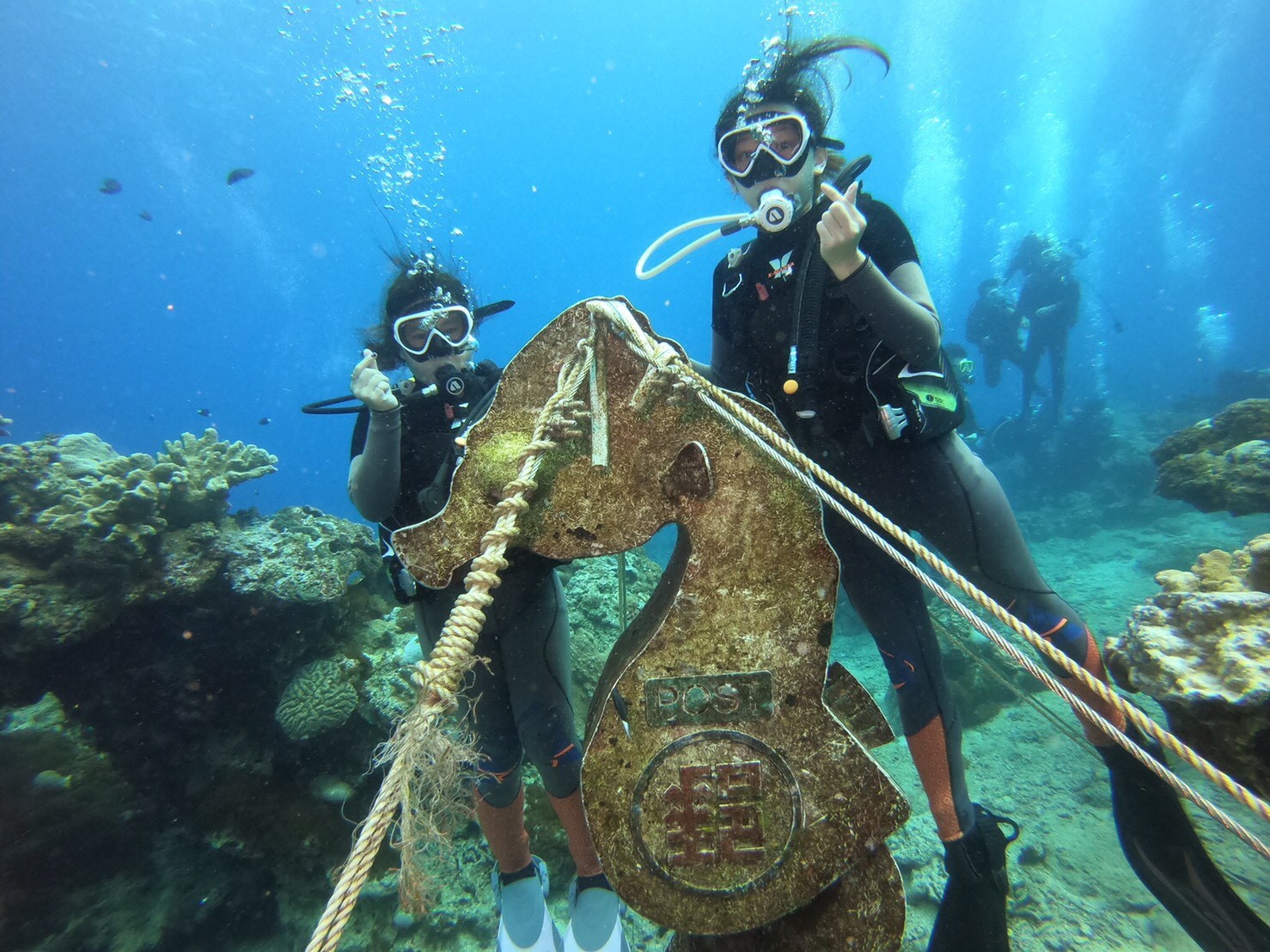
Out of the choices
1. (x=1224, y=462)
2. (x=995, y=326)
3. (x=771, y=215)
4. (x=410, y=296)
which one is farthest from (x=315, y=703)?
(x=995, y=326)

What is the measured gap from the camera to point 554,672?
121 inches

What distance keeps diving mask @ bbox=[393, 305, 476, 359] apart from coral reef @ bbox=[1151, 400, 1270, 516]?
961 cm

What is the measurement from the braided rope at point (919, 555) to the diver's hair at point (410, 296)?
8.04 ft

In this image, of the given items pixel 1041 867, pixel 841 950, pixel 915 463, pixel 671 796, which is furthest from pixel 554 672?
pixel 1041 867

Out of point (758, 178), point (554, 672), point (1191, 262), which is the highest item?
point (1191, 262)

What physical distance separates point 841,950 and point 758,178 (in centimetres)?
350

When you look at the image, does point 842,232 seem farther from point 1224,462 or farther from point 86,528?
point 1224,462

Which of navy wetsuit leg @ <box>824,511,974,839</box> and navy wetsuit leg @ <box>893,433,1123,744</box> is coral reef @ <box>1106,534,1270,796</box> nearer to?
navy wetsuit leg @ <box>893,433,1123,744</box>

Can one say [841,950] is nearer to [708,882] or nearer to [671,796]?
[708,882]

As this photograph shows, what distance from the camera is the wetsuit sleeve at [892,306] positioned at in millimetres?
2221

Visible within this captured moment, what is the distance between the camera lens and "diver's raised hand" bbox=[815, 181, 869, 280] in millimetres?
2021

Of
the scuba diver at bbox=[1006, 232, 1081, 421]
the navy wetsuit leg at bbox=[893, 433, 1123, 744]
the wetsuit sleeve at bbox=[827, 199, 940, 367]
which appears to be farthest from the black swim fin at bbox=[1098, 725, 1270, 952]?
the scuba diver at bbox=[1006, 232, 1081, 421]

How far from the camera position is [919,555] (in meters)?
1.54

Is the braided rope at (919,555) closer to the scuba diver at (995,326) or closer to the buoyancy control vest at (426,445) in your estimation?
the buoyancy control vest at (426,445)
